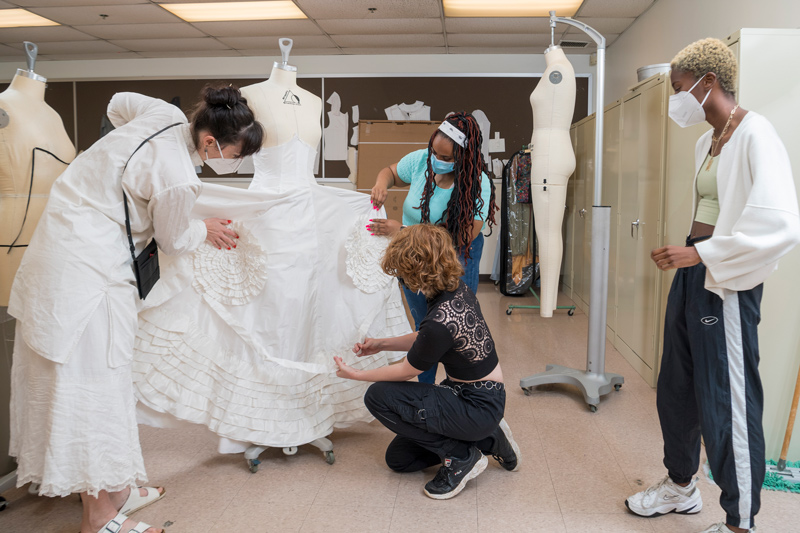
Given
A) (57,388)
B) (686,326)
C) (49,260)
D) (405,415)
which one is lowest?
(405,415)

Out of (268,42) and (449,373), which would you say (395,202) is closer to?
(268,42)

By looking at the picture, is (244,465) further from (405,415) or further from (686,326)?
(686,326)

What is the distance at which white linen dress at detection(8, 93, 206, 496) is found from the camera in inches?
66.6

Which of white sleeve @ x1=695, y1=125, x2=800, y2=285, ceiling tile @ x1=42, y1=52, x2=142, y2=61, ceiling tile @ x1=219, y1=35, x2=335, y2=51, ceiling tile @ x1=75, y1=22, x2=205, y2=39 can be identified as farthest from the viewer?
ceiling tile @ x1=42, y1=52, x2=142, y2=61

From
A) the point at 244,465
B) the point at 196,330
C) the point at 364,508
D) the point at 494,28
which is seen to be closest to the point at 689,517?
the point at 364,508

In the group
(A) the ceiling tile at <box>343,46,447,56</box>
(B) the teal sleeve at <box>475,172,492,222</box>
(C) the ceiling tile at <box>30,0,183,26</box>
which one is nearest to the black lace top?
(B) the teal sleeve at <box>475,172,492,222</box>

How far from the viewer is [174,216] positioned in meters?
1.81

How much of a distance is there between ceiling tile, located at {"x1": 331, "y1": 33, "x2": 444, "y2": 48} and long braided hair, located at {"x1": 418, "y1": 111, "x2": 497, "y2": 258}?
3.57 meters

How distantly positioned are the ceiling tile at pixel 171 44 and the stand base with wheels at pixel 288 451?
467 cm

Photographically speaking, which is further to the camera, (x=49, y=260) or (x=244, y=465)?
(x=244, y=465)

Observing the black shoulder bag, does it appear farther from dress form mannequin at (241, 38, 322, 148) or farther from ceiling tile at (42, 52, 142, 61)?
ceiling tile at (42, 52, 142, 61)

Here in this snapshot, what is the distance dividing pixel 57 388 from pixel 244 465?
94cm

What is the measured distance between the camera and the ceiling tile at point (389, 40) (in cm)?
574

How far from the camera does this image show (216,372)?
2.29m
